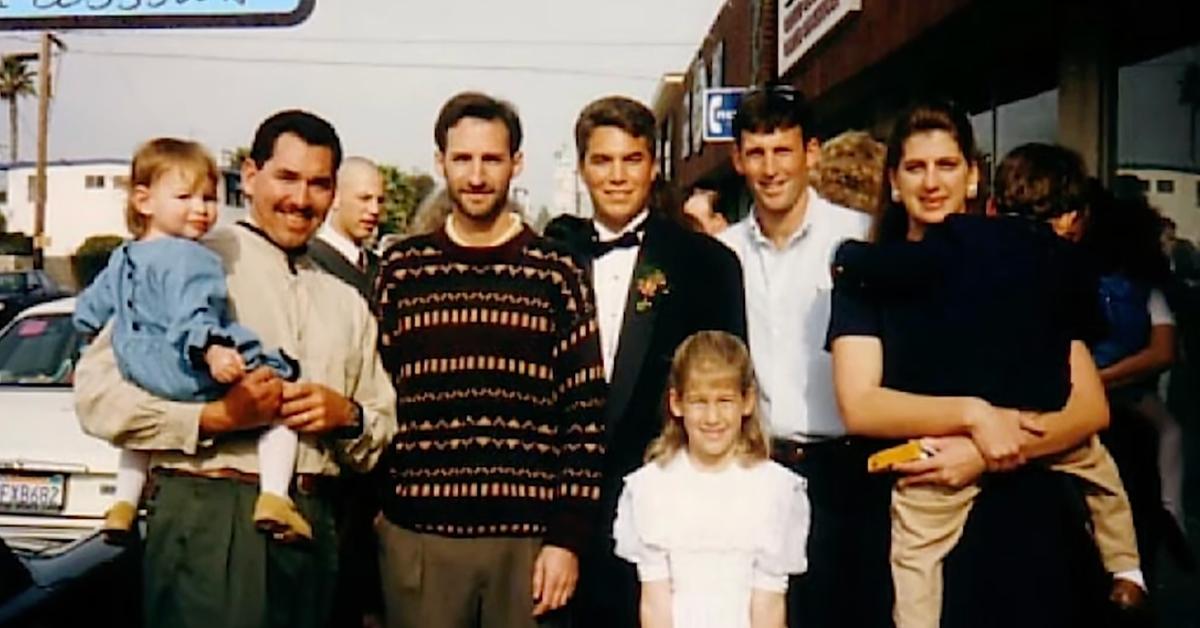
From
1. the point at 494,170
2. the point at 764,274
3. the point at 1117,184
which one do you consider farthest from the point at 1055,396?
the point at 1117,184

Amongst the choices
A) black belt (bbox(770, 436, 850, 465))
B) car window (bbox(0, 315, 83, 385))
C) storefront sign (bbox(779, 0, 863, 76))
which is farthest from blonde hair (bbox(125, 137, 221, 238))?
storefront sign (bbox(779, 0, 863, 76))

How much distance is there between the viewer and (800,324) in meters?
Result: 4.95

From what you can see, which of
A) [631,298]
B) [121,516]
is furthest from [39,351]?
[631,298]

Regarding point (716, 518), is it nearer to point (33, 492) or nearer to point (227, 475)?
point (227, 475)

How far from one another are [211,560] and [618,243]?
152 centimetres

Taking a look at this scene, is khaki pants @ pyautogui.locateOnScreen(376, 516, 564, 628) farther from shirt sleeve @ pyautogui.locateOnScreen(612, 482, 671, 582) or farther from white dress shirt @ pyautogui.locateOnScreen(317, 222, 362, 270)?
white dress shirt @ pyautogui.locateOnScreen(317, 222, 362, 270)

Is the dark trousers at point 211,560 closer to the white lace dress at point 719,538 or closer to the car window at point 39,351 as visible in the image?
the white lace dress at point 719,538

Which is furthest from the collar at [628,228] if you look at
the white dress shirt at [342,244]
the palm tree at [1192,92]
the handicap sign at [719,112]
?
the handicap sign at [719,112]

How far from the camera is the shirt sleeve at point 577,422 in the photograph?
4.50 metres

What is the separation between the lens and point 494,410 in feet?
14.7

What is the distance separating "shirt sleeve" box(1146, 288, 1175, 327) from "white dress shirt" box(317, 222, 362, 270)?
3.19 metres

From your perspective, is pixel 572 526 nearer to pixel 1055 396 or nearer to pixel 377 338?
pixel 377 338

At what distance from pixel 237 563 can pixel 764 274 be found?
1798mm

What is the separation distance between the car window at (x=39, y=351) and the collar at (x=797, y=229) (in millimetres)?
4278
